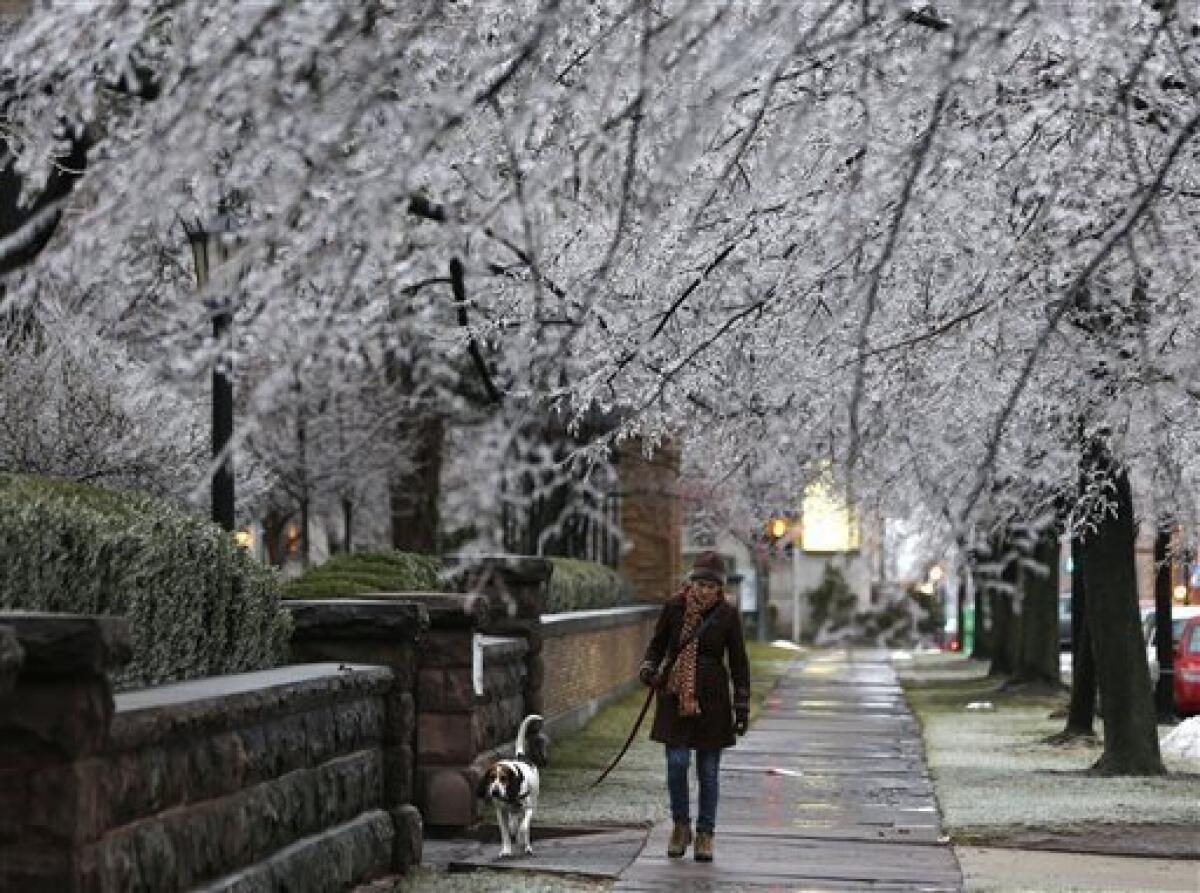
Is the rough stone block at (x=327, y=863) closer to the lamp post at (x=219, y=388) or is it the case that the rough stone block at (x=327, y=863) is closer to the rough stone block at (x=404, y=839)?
the rough stone block at (x=404, y=839)

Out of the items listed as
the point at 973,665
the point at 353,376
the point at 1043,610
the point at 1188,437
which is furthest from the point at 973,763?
the point at 973,665

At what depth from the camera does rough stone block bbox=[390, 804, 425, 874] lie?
12445 mm

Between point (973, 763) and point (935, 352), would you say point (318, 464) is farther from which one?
point (935, 352)

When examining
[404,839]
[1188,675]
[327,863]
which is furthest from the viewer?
[1188,675]

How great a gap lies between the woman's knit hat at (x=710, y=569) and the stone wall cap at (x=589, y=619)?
706 cm

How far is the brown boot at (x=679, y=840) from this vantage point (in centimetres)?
1341

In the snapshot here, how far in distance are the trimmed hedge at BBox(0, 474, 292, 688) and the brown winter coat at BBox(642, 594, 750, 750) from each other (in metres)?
2.73

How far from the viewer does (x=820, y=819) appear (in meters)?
16.0

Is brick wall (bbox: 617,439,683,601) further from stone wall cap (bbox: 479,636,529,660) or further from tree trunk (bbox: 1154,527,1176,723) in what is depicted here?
stone wall cap (bbox: 479,636,529,660)

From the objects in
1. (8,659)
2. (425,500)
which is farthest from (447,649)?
(425,500)

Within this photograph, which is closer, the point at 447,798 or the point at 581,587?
the point at 447,798

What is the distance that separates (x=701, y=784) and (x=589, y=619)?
12.6m

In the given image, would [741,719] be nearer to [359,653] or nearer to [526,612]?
[359,653]

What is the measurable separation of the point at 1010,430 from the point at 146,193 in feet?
33.9
